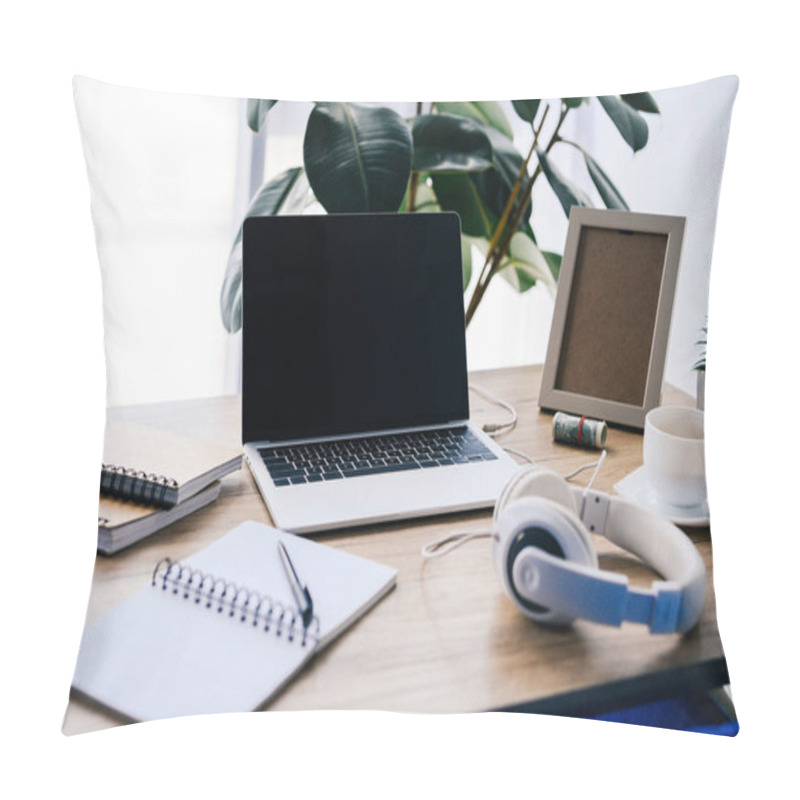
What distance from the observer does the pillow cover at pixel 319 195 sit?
40.9 inches

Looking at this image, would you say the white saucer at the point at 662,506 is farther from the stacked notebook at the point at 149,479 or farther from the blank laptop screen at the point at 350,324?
the stacked notebook at the point at 149,479

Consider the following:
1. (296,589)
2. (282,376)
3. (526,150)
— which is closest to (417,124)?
(526,150)

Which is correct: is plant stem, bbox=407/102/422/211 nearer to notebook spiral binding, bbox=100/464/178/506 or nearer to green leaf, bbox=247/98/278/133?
green leaf, bbox=247/98/278/133

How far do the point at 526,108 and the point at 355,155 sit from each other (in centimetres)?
22

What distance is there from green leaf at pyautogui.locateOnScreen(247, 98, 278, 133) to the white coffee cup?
58 cm

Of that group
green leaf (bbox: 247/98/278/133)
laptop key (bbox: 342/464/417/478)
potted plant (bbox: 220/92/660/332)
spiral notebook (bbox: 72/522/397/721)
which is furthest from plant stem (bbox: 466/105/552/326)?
spiral notebook (bbox: 72/522/397/721)

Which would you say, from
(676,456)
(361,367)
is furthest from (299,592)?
(676,456)

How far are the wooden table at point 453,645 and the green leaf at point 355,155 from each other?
14.9 inches

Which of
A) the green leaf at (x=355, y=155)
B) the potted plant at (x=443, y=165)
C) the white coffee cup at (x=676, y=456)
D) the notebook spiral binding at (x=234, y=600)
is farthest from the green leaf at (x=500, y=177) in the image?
the notebook spiral binding at (x=234, y=600)

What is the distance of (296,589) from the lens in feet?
2.95

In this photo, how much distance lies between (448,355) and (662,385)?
0.28 metres

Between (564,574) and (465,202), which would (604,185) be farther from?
(564,574)

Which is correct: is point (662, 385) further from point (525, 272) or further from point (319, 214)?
point (319, 214)

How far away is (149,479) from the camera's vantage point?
3.33ft
